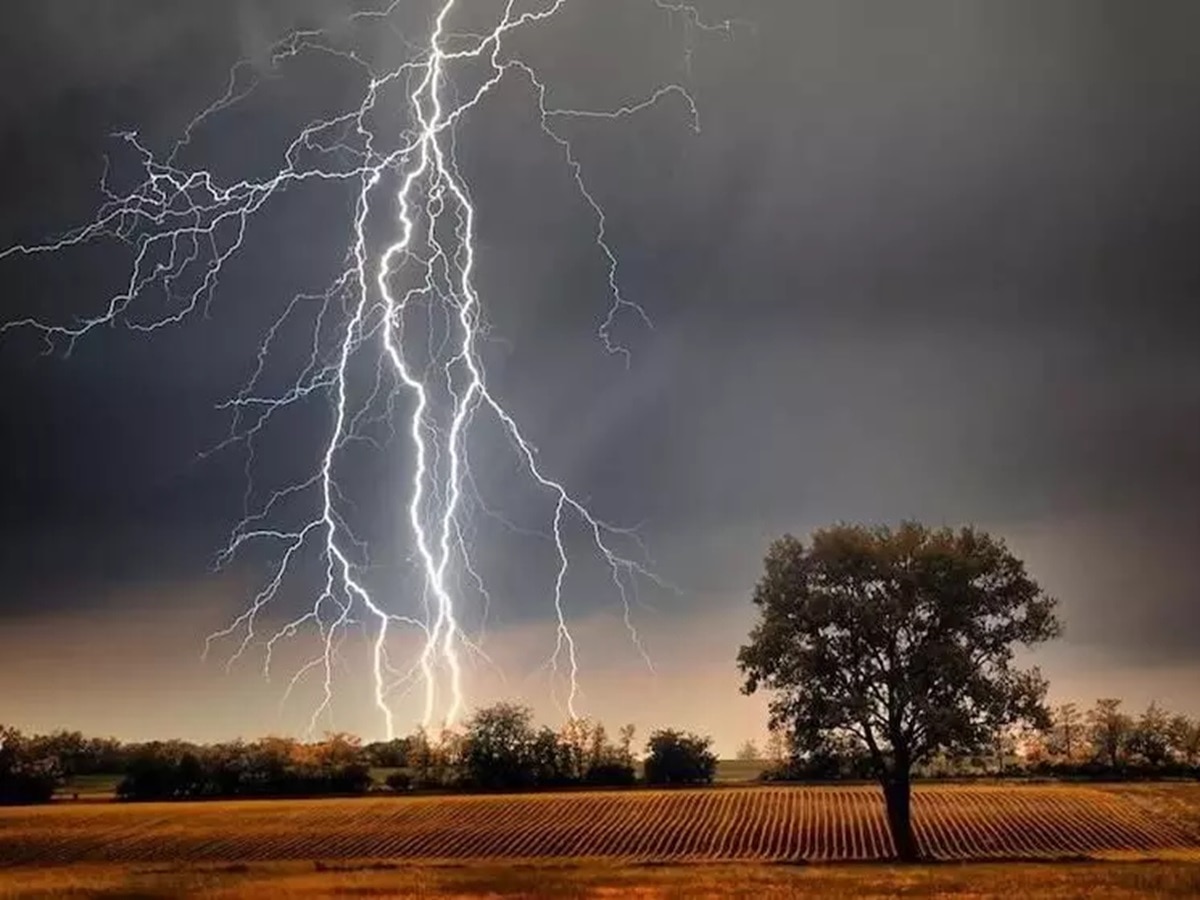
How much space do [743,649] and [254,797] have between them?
139ft

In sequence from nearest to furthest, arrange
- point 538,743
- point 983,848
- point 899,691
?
point 899,691
point 983,848
point 538,743

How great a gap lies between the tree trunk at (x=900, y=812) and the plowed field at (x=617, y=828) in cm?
174

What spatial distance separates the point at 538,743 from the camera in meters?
74.9

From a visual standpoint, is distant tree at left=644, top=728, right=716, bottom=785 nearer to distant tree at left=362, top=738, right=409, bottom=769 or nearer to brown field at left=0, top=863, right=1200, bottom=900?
distant tree at left=362, top=738, right=409, bottom=769

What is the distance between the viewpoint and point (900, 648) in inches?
1447

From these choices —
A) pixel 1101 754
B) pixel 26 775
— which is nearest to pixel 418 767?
pixel 26 775

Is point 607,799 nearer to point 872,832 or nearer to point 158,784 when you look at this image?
point 872,832

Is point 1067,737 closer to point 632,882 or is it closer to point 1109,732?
point 1109,732

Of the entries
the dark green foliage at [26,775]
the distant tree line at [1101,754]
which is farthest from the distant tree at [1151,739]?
the dark green foliage at [26,775]

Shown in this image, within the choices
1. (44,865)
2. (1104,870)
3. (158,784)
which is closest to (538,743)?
(158,784)

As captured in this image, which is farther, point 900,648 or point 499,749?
point 499,749

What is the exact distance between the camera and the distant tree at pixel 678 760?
72438 mm

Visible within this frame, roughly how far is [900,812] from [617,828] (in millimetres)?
14741

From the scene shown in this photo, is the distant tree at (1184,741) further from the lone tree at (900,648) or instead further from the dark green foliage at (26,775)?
the dark green foliage at (26,775)
